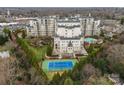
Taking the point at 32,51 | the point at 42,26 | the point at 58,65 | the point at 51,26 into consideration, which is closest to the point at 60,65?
the point at 58,65

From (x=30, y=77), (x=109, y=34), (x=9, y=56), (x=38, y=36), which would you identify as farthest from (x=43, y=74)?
(x=109, y=34)

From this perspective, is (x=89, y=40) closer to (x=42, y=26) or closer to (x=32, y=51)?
(x=42, y=26)

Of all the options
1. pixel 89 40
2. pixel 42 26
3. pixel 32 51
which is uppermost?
pixel 42 26

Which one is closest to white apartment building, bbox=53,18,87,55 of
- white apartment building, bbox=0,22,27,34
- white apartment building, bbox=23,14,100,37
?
white apartment building, bbox=23,14,100,37

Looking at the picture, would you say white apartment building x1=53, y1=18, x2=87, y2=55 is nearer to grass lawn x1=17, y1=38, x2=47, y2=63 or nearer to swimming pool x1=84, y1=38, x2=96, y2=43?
swimming pool x1=84, y1=38, x2=96, y2=43

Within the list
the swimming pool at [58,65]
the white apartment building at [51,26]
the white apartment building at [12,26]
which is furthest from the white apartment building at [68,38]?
the white apartment building at [12,26]

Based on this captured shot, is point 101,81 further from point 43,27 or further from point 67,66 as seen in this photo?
point 43,27
